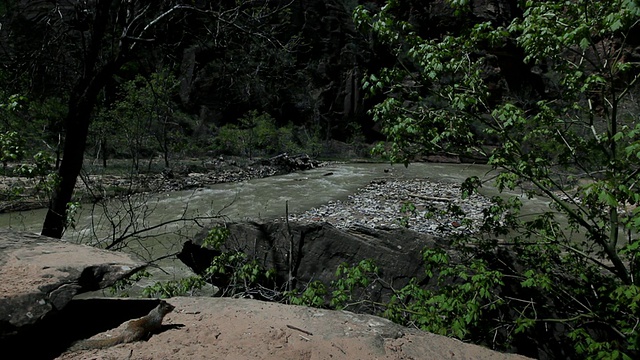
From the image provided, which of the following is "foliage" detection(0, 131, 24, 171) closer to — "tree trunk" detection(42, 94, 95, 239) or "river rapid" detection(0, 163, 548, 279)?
"tree trunk" detection(42, 94, 95, 239)

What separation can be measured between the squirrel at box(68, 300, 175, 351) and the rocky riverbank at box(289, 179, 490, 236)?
247 inches

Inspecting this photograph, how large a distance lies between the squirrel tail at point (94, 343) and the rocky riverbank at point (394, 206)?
258 inches

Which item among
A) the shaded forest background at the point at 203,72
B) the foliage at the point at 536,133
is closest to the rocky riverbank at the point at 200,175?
the shaded forest background at the point at 203,72

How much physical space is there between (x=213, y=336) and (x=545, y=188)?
286 centimetres

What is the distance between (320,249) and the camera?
5516 mm

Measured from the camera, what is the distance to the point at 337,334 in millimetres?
2643

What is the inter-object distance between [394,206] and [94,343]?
38.9 feet

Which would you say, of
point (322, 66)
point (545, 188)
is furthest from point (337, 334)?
point (322, 66)

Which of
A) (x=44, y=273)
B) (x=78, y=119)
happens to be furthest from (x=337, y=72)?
(x=44, y=273)

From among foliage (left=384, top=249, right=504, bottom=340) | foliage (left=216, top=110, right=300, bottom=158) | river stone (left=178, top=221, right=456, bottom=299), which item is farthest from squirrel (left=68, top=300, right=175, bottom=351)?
foliage (left=216, top=110, right=300, bottom=158)

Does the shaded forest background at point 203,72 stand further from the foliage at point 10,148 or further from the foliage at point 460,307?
the foliage at point 460,307

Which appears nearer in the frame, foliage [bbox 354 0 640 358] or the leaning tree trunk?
foliage [bbox 354 0 640 358]

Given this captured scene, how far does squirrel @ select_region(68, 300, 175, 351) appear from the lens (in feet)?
7.14

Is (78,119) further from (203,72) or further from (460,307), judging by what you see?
A: (203,72)
